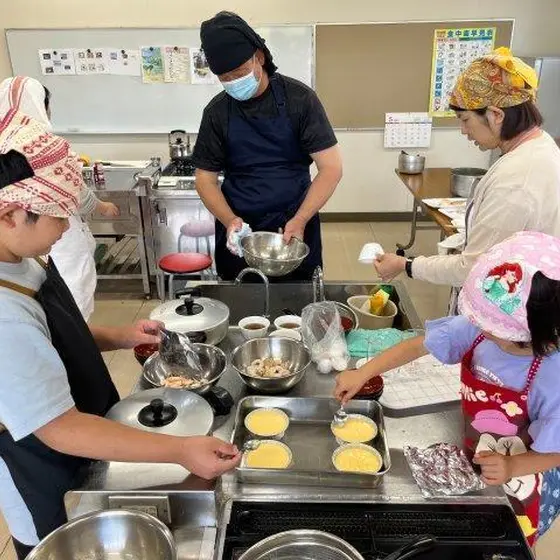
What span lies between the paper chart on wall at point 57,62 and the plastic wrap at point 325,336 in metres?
3.99

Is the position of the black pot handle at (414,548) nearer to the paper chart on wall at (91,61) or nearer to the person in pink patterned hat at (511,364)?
the person in pink patterned hat at (511,364)

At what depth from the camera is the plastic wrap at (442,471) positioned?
3.30 feet

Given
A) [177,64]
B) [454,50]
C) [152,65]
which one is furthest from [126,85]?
[454,50]

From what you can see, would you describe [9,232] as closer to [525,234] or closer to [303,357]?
[303,357]

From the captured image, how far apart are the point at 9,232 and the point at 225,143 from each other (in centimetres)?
132

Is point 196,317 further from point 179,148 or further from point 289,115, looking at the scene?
point 179,148

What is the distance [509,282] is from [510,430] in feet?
1.21

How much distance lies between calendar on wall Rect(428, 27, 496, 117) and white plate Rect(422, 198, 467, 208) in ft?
5.55

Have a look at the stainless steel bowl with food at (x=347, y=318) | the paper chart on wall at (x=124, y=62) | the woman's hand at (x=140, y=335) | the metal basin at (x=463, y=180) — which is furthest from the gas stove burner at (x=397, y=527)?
the paper chart on wall at (x=124, y=62)

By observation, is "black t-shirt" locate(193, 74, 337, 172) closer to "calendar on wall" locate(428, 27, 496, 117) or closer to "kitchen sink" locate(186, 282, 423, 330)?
"kitchen sink" locate(186, 282, 423, 330)

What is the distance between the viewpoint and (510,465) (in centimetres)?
98

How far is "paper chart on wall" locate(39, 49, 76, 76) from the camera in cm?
444

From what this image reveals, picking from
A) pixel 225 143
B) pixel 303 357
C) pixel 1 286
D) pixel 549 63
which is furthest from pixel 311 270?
pixel 549 63

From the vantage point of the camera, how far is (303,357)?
139 centimetres
